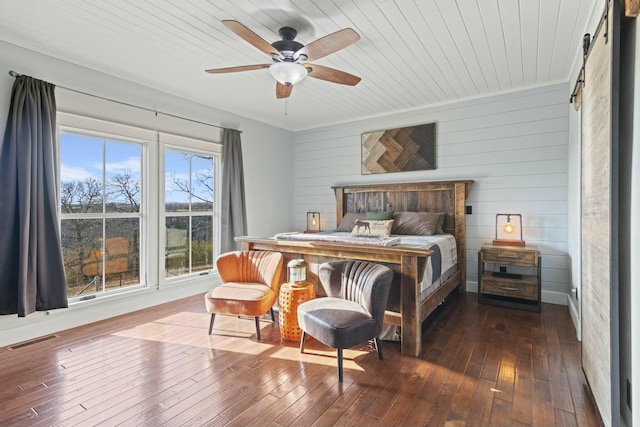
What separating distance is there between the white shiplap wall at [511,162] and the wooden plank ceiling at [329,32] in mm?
292

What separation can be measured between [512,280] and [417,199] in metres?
1.61

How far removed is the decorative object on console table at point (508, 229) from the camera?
3908mm

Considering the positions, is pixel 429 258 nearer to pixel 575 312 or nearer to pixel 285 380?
pixel 285 380

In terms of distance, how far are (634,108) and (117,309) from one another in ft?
14.8

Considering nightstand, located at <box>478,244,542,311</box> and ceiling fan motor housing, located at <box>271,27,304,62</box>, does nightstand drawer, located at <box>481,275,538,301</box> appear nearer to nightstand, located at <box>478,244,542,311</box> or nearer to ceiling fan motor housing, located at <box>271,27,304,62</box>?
nightstand, located at <box>478,244,542,311</box>

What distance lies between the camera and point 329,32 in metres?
2.67

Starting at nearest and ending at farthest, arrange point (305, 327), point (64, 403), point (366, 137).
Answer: point (64, 403) → point (305, 327) → point (366, 137)

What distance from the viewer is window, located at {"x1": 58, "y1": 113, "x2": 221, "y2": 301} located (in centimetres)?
330

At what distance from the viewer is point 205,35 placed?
2715 mm

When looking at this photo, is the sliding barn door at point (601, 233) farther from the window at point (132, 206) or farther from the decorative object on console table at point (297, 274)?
the window at point (132, 206)

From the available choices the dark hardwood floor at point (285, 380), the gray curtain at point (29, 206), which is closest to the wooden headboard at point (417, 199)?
the dark hardwood floor at point (285, 380)

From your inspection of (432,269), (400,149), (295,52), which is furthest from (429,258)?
(400,149)

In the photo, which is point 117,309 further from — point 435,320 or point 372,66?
point 372,66

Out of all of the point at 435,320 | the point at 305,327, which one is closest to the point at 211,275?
the point at 305,327
